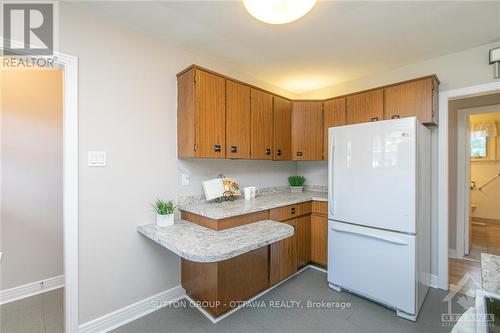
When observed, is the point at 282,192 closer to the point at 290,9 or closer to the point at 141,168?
the point at 141,168

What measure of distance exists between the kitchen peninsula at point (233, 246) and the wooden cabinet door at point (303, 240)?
0.01 m

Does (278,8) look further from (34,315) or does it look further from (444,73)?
(34,315)

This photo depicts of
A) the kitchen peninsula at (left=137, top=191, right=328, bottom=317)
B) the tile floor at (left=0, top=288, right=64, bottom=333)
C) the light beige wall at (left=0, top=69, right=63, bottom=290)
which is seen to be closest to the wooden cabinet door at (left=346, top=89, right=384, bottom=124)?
the kitchen peninsula at (left=137, top=191, right=328, bottom=317)

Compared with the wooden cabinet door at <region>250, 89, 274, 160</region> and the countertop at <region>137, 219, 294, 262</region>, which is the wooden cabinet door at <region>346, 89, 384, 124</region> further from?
the countertop at <region>137, 219, 294, 262</region>

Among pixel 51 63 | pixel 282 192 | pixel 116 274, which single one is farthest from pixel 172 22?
pixel 282 192

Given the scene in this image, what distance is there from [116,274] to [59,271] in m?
1.09

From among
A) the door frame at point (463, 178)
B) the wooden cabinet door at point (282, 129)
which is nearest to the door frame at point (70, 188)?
the wooden cabinet door at point (282, 129)

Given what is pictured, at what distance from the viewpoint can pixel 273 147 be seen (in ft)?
9.61

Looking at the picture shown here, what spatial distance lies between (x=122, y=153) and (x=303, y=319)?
2.16 m

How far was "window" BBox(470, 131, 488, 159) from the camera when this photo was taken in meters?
4.91

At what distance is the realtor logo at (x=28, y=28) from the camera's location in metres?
1.52

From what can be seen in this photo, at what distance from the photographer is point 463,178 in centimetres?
328

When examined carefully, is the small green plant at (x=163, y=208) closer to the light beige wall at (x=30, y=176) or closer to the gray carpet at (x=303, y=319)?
the gray carpet at (x=303, y=319)

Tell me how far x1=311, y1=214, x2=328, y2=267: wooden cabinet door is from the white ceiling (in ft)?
6.37
